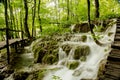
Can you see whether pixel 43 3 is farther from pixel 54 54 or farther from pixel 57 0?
pixel 54 54

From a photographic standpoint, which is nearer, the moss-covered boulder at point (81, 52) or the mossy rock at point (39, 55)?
the moss-covered boulder at point (81, 52)

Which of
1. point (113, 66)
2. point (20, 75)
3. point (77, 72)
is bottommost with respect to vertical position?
point (20, 75)

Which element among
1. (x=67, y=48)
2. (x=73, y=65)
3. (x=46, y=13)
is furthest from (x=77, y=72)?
(x=46, y=13)

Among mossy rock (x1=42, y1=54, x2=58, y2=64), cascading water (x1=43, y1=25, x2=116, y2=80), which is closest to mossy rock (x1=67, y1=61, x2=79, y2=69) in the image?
cascading water (x1=43, y1=25, x2=116, y2=80)

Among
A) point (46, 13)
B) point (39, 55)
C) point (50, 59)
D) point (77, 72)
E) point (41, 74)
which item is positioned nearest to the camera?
point (77, 72)

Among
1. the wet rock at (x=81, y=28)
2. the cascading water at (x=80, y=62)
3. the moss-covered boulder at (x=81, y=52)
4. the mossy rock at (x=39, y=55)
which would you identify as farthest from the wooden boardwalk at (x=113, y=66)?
the wet rock at (x=81, y=28)

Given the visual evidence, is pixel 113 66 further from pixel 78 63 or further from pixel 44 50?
pixel 44 50

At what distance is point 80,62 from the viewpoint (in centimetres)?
868

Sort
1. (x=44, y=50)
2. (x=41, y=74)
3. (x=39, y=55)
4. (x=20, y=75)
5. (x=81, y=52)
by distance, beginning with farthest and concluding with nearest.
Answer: (x=44, y=50), (x=39, y=55), (x=81, y=52), (x=20, y=75), (x=41, y=74)

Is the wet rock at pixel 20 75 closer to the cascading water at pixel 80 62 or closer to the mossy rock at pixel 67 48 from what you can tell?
the cascading water at pixel 80 62

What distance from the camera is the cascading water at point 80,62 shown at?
7.70 metres

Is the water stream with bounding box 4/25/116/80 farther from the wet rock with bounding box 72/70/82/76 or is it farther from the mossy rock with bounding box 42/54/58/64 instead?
the mossy rock with bounding box 42/54/58/64

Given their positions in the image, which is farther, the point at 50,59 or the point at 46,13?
the point at 46,13

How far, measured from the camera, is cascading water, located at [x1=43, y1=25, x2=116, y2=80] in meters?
7.70
